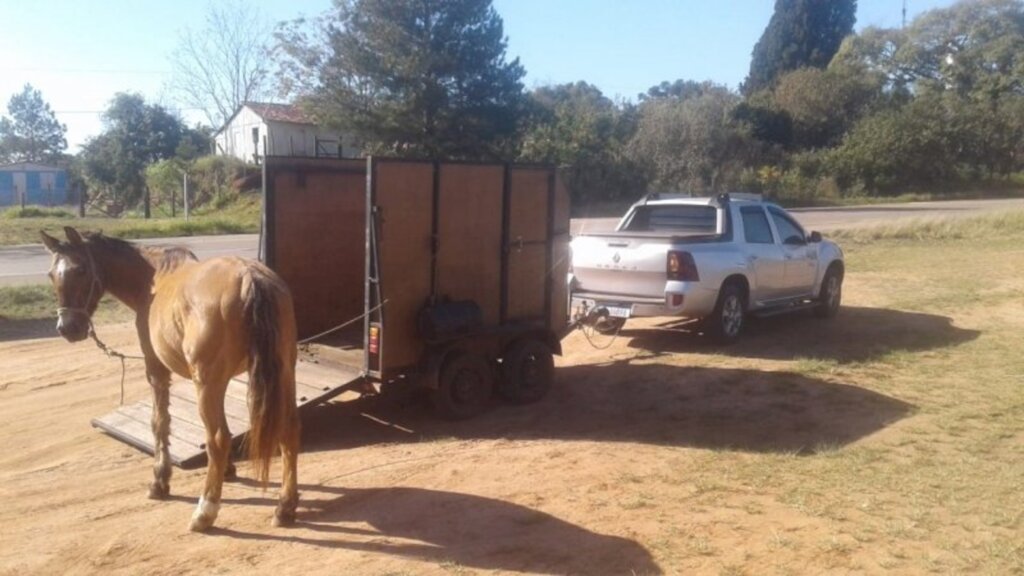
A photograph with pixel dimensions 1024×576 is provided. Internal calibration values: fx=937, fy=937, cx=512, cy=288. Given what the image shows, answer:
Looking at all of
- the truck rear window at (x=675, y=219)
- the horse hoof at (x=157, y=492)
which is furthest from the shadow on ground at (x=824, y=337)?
the horse hoof at (x=157, y=492)

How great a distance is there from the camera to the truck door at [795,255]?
12414 millimetres

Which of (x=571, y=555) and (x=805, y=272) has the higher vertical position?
(x=805, y=272)

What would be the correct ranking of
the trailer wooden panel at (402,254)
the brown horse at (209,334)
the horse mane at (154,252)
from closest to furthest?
the brown horse at (209,334) < the horse mane at (154,252) < the trailer wooden panel at (402,254)

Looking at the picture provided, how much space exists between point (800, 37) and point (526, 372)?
72158 mm

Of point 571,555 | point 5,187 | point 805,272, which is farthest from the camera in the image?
point 5,187

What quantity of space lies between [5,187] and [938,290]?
53349mm

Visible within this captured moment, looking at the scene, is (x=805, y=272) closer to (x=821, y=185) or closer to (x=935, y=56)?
(x=821, y=185)

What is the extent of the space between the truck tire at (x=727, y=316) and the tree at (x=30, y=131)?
280 ft

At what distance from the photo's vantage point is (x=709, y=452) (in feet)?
23.8

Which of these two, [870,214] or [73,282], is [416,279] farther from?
[870,214]

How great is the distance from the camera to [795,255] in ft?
41.1

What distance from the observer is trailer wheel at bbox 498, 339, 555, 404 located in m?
8.70

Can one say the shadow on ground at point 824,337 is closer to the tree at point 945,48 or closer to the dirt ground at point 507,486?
the dirt ground at point 507,486

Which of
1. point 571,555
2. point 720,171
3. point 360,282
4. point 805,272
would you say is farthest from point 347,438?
point 720,171
